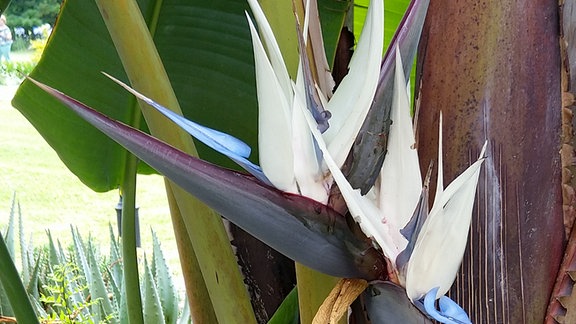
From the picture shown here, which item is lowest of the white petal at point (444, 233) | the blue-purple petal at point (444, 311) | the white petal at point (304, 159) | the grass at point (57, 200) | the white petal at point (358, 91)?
the grass at point (57, 200)

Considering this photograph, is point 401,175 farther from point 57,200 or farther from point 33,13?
point 33,13

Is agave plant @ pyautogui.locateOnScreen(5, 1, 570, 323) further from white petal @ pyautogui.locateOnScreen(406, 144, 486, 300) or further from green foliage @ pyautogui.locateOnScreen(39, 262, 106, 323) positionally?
green foliage @ pyautogui.locateOnScreen(39, 262, 106, 323)

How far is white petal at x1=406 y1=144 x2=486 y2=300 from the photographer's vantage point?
0.21 metres

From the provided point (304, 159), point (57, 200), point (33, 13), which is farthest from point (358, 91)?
point (33, 13)

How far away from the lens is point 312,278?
317 mm

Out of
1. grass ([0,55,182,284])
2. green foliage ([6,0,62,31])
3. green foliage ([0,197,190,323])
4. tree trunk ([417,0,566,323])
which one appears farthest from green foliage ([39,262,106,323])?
green foliage ([6,0,62,31])

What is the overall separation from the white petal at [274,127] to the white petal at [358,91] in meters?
0.02

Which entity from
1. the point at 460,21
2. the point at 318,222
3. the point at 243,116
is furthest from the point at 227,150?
the point at 243,116

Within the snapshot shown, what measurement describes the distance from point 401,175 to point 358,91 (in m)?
0.04

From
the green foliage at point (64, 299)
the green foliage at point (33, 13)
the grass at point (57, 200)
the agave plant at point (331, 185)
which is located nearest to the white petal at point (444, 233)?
the agave plant at point (331, 185)

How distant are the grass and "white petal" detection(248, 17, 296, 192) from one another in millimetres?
2355

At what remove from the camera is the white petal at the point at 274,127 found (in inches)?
8.2

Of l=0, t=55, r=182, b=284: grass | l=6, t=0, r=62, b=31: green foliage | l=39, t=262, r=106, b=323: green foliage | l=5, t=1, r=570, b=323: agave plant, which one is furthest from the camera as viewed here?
l=6, t=0, r=62, b=31: green foliage

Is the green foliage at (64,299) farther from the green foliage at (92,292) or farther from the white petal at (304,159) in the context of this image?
the white petal at (304,159)
